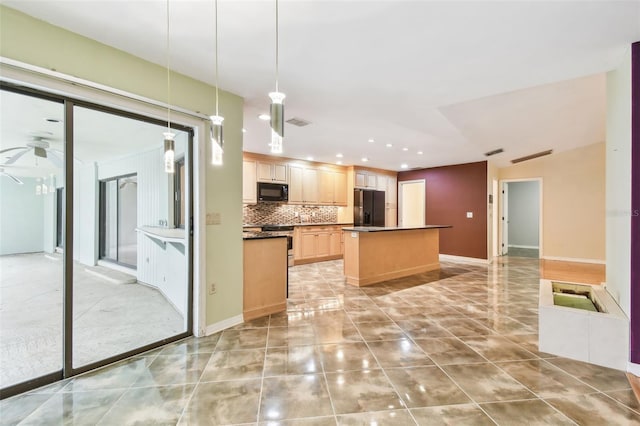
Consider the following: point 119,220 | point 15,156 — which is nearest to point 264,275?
point 119,220

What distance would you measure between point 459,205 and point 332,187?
131 inches

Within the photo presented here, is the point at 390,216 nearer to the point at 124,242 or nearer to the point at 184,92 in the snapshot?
the point at 124,242

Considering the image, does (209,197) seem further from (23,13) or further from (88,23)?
(23,13)

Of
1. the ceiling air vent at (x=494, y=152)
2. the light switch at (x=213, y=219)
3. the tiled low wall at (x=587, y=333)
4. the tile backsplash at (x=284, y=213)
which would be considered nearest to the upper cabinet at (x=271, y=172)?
the tile backsplash at (x=284, y=213)

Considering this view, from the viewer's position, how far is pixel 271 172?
615cm

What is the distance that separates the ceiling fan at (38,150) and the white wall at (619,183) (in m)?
6.23

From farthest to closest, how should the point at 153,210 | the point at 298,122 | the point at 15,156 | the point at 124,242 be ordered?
1. the point at 124,242
2. the point at 153,210
3. the point at 15,156
4. the point at 298,122

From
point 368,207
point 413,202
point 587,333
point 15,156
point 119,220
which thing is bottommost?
point 587,333

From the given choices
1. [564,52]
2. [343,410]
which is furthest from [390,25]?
[343,410]

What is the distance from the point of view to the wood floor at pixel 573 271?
4.66 metres

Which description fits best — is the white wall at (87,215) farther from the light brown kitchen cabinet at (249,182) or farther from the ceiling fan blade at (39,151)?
the light brown kitchen cabinet at (249,182)

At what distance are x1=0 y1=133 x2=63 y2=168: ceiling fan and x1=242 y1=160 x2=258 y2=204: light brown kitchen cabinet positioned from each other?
283 cm

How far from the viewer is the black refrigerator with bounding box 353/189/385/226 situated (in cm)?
745

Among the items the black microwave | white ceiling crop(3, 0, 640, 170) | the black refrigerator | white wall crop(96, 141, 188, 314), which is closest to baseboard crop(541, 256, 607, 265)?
the black refrigerator
